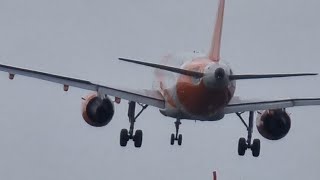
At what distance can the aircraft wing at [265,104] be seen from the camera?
365 ft

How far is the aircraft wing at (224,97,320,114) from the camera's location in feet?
365

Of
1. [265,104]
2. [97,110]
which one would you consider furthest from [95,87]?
[265,104]

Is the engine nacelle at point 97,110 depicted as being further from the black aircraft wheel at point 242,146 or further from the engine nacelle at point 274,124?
the engine nacelle at point 274,124

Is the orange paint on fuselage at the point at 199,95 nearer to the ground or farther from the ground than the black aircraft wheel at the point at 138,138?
farther from the ground

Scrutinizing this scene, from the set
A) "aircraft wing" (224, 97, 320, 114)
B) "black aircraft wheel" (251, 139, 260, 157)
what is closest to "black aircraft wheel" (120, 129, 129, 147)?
"aircraft wing" (224, 97, 320, 114)

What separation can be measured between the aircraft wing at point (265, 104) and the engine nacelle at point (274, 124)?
5.67ft

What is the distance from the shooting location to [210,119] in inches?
4225

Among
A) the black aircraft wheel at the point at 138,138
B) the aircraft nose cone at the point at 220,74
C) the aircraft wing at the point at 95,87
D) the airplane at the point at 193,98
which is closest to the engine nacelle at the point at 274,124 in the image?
the airplane at the point at 193,98

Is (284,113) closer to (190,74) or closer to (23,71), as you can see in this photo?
(190,74)

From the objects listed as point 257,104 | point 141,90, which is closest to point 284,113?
point 257,104

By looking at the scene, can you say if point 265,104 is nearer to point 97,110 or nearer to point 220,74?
point 220,74

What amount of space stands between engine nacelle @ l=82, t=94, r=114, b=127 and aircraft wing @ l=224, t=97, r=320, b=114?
26.7 feet

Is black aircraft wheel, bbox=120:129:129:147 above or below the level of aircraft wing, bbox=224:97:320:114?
below

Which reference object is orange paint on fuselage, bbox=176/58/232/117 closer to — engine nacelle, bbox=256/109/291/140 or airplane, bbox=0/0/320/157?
airplane, bbox=0/0/320/157
